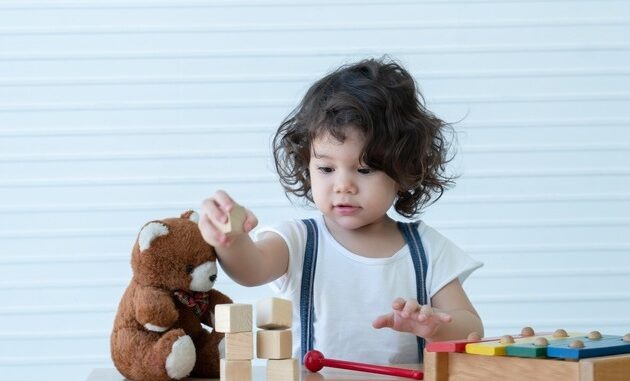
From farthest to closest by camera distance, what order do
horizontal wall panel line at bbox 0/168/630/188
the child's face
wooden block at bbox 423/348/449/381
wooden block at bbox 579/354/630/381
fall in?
horizontal wall panel line at bbox 0/168/630/188 → the child's face → wooden block at bbox 423/348/449/381 → wooden block at bbox 579/354/630/381

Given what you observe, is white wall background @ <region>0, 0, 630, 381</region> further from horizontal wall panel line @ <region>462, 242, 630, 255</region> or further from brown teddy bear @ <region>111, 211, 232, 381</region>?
brown teddy bear @ <region>111, 211, 232, 381</region>

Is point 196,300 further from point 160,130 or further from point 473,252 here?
point 473,252

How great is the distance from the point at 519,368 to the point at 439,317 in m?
0.17

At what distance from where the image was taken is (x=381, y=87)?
1.51 metres

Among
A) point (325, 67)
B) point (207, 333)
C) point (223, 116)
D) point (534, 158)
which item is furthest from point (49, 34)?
point (207, 333)

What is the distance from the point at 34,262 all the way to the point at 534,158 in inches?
50.5

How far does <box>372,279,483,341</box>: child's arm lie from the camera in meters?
1.20

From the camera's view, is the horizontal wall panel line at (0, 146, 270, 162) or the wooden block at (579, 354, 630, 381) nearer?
the wooden block at (579, 354, 630, 381)

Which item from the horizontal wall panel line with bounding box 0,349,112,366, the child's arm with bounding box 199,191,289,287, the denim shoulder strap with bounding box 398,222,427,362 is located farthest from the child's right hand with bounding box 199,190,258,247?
the horizontal wall panel line with bounding box 0,349,112,366

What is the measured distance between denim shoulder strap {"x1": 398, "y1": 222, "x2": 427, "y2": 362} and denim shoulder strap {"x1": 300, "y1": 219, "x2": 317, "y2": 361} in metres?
0.13

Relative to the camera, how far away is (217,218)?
3.50ft

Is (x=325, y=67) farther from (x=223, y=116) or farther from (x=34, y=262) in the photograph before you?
(x=34, y=262)

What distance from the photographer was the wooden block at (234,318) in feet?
3.36

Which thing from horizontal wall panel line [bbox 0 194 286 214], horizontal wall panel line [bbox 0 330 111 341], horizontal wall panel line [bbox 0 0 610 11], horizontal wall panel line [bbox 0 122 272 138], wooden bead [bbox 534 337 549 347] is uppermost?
horizontal wall panel line [bbox 0 0 610 11]
